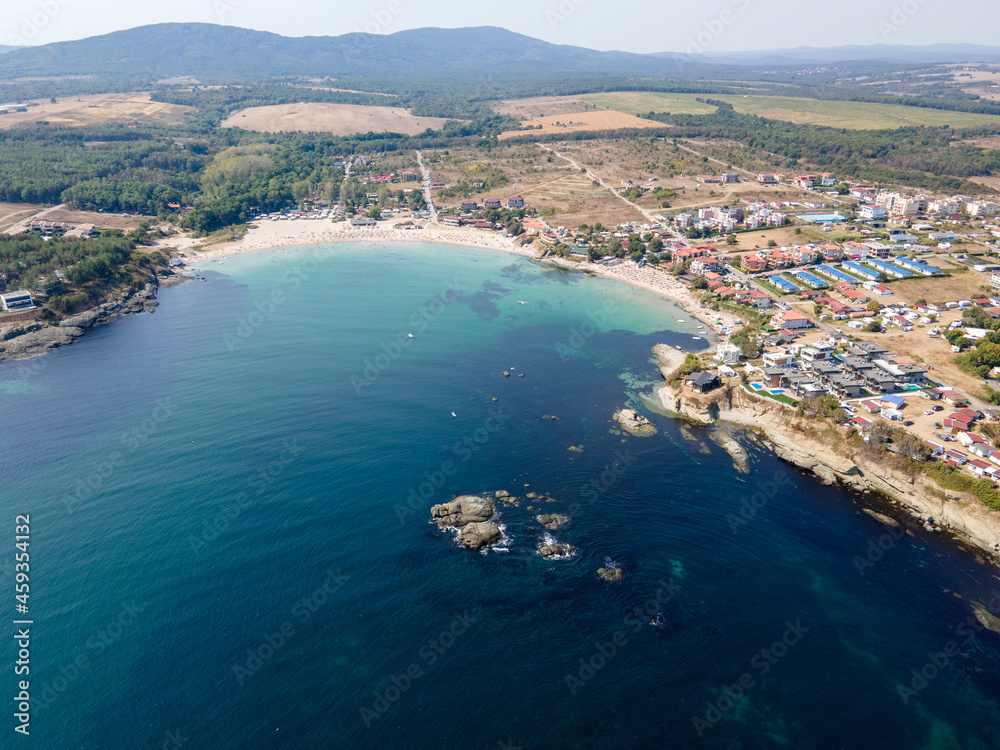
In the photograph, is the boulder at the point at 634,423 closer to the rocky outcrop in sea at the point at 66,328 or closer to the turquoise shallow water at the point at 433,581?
the turquoise shallow water at the point at 433,581

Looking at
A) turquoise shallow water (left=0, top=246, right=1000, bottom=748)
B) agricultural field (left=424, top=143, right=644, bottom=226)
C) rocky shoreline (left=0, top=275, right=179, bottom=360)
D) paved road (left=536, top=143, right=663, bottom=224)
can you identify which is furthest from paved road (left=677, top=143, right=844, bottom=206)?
rocky shoreline (left=0, top=275, right=179, bottom=360)

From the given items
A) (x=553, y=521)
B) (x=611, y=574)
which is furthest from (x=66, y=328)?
(x=611, y=574)

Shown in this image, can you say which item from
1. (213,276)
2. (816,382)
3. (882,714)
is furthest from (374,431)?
(213,276)

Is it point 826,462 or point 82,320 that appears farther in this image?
point 82,320

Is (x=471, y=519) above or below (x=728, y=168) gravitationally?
below

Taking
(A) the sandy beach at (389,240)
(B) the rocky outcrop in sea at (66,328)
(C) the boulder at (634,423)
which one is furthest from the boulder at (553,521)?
(B) the rocky outcrop in sea at (66,328)

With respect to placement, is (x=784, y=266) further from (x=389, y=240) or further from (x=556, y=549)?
(x=389, y=240)
